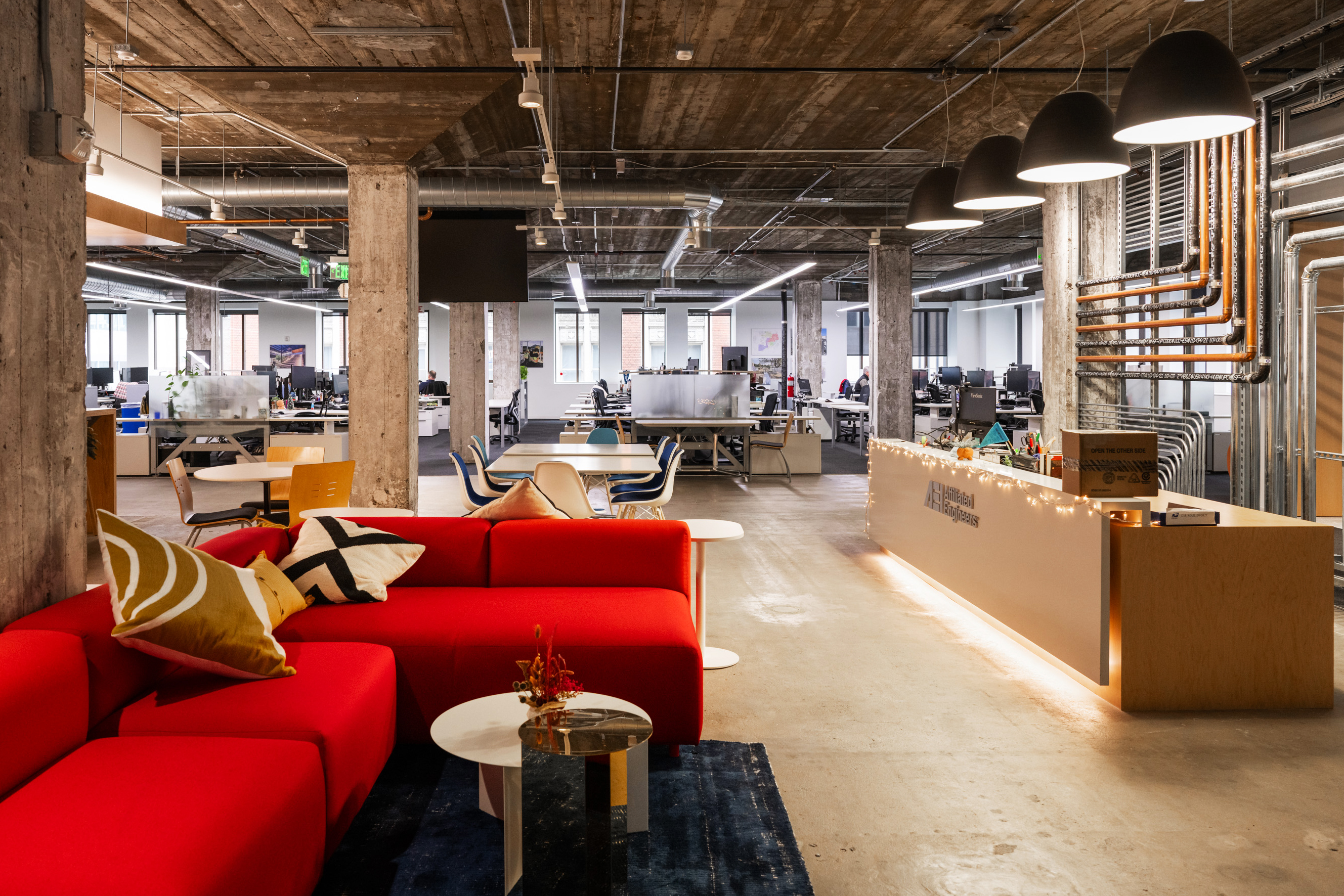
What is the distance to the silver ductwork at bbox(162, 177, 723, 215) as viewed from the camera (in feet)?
34.1

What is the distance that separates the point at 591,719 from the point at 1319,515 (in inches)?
255

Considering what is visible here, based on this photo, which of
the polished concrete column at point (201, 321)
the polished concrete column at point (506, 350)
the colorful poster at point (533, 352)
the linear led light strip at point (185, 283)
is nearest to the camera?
the linear led light strip at point (185, 283)

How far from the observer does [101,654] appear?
8.23 ft

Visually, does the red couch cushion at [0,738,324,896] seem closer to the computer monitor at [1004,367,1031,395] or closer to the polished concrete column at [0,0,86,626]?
the polished concrete column at [0,0,86,626]

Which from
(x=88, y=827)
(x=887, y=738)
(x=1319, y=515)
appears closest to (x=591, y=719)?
(x=88, y=827)

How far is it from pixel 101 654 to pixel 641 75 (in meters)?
6.33

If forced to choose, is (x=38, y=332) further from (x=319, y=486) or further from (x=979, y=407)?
(x=979, y=407)

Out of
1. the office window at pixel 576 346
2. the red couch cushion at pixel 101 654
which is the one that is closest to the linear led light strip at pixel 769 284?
the office window at pixel 576 346

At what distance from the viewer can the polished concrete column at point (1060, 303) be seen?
24.7 feet

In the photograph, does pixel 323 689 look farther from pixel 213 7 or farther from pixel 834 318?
pixel 834 318

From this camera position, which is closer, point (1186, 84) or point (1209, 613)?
point (1186, 84)

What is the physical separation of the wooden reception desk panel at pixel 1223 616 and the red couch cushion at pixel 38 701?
3.76 metres

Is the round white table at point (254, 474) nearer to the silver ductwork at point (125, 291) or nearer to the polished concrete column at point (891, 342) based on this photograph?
the polished concrete column at point (891, 342)

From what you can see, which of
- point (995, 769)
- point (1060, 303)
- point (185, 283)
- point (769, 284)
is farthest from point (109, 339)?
point (995, 769)
